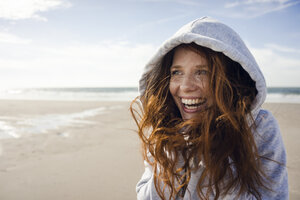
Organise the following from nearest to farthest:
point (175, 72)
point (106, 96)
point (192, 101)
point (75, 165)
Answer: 1. point (192, 101)
2. point (175, 72)
3. point (75, 165)
4. point (106, 96)

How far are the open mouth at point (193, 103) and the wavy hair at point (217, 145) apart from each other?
4.3 inches

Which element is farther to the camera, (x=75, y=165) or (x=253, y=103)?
(x=75, y=165)

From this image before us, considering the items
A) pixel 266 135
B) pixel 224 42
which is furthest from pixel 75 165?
pixel 224 42

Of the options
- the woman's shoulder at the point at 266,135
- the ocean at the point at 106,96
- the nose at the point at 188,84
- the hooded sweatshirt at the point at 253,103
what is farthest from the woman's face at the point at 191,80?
the ocean at the point at 106,96

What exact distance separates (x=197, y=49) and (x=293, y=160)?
3458mm

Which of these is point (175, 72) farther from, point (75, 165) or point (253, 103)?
point (75, 165)

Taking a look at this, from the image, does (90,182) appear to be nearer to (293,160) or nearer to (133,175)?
(133,175)

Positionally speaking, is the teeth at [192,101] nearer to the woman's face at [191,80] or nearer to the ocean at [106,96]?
the woman's face at [191,80]

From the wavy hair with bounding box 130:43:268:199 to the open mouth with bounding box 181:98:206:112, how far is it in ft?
0.36

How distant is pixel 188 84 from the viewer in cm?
139

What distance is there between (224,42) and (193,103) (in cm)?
47

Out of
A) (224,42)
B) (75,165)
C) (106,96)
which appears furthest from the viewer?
(106,96)

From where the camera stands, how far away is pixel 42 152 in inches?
158

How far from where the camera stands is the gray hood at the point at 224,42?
1160 millimetres
